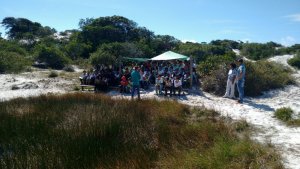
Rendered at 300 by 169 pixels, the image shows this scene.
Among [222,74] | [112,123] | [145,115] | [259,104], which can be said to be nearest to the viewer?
[112,123]

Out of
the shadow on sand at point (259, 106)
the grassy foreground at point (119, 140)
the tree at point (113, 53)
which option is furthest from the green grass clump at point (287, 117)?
the tree at point (113, 53)

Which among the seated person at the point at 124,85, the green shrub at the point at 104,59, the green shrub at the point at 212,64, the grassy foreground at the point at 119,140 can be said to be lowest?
the grassy foreground at the point at 119,140

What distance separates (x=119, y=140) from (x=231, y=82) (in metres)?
7.75

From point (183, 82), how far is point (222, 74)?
205 cm

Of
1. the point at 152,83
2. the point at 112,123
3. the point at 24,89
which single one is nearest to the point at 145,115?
the point at 112,123

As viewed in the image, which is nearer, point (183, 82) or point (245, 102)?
point (245, 102)

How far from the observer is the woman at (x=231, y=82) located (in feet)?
45.0

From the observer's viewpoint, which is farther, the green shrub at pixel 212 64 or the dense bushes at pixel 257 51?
the dense bushes at pixel 257 51

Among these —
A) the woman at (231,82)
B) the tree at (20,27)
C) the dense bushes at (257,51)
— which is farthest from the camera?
the tree at (20,27)

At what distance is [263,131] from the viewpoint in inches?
358

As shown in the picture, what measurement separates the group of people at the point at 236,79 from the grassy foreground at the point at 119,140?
114 inches

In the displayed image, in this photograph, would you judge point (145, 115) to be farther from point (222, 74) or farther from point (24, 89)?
point (24, 89)

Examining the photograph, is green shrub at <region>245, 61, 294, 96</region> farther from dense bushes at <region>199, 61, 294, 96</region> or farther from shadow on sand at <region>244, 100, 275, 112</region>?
shadow on sand at <region>244, 100, 275, 112</region>

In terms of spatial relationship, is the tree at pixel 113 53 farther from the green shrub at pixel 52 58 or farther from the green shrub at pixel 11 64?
the green shrub at pixel 11 64
